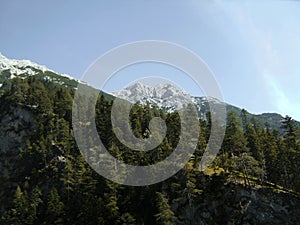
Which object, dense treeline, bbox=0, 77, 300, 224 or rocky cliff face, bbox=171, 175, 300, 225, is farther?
dense treeline, bbox=0, 77, 300, 224

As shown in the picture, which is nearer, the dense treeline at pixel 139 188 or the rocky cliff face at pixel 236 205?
the rocky cliff face at pixel 236 205

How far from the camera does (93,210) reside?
5694 centimetres

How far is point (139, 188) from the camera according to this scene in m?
61.9

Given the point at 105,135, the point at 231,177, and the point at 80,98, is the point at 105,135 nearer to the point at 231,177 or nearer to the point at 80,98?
the point at 80,98

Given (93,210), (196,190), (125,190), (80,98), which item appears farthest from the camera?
(80,98)

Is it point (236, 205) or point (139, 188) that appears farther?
point (139, 188)

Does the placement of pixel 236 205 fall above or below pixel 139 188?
below

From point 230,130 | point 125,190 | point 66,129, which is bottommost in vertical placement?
point 125,190

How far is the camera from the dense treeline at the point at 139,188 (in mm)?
56625

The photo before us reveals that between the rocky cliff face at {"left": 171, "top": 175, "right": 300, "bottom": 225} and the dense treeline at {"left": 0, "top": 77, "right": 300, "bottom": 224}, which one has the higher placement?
the dense treeline at {"left": 0, "top": 77, "right": 300, "bottom": 224}

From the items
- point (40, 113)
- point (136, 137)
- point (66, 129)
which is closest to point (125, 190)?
point (136, 137)

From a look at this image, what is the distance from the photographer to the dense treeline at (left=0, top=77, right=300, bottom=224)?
56625mm

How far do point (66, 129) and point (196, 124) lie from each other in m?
34.4

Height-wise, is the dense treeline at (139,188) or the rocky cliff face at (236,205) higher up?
the dense treeline at (139,188)
